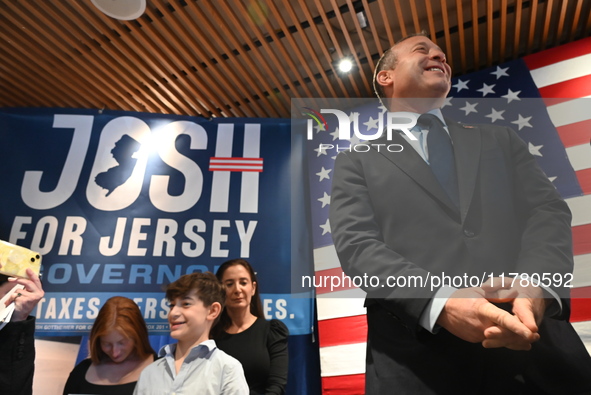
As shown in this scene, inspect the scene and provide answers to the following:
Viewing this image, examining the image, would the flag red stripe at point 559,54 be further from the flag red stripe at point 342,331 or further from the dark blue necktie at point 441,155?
the flag red stripe at point 342,331

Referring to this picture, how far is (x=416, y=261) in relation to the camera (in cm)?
128

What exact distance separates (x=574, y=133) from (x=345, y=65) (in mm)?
1780

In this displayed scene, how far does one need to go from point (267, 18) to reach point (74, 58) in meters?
1.54

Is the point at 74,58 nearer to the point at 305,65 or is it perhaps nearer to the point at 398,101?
the point at 305,65

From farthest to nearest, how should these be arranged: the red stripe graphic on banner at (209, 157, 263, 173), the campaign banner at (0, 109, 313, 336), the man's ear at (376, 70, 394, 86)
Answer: the red stripe graphic on banner at (209, 157, 263, 173), the campaign banner at (0, 109, 313, 336), the man's ear at (376, 70, 394, 86)

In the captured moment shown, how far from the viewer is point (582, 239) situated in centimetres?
152

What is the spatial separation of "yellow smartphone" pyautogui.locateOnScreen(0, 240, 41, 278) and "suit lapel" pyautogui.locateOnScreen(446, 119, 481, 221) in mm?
1838

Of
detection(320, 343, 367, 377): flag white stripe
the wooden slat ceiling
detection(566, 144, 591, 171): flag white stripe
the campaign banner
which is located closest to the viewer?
detection(566, 144, 591, 171): flag white stripe

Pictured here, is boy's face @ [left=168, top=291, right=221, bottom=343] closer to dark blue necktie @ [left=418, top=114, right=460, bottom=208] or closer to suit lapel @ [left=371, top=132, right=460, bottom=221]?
suit lapel @ [left=371, top=132, right=460, bottom=221]

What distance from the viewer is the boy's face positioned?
2318 millimetres

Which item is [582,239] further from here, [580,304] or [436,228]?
[436,228]

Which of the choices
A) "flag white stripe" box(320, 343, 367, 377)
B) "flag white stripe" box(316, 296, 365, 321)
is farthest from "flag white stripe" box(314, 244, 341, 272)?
"flag white stripe" box(320, 343, 367, 377)

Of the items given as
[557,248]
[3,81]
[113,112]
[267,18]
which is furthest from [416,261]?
[3,81]

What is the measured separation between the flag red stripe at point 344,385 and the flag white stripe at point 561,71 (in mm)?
1986
